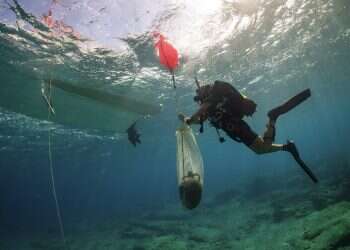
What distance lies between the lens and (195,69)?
2072 centimetres

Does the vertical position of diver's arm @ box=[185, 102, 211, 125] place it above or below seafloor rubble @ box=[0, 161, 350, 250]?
above

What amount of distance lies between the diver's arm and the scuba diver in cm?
4

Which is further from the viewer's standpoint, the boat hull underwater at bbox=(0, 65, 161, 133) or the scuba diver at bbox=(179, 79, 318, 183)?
the boat hull underwater at bbox=(0, 65, 161, 133)

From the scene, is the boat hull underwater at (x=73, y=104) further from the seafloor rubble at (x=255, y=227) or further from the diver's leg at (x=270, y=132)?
the diver's leg at (x=270, y=132)

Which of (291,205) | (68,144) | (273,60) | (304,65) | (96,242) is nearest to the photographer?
(291,205)

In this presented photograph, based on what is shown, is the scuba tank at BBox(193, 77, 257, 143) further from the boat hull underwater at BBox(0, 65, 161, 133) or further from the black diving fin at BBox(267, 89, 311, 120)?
the boat hull underwater at BBox(0, 65, 161, 133)

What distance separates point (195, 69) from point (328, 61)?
1760 cm

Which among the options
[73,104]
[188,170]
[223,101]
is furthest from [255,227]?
[73,104]

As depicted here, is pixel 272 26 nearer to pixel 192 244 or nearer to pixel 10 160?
pixel 192 244

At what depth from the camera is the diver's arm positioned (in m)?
6.00

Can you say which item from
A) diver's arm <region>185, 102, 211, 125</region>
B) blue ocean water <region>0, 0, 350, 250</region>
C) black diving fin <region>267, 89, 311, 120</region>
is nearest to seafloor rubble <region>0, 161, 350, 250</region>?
blue ocean water <region>0, 0, 350, 250</region>

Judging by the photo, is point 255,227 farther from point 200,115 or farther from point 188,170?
point 188,170

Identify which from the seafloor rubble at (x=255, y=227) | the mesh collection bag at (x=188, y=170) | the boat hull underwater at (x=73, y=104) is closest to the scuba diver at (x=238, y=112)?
the mesh collection bag at (x=188, y=170)

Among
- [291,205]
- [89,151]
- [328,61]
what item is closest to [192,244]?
[291,205]
